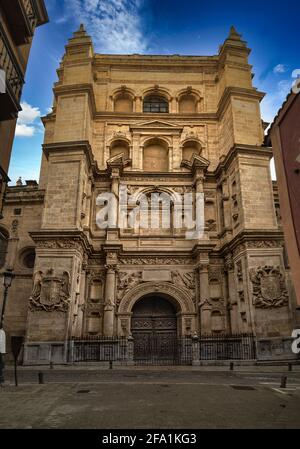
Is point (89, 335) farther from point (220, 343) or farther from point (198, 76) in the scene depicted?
point (198, 76)

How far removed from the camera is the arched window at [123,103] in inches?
1005

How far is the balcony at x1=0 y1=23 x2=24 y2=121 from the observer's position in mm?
9883

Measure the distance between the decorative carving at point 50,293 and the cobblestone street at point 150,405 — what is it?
21.6 feet

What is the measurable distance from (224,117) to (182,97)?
4283 millimetres

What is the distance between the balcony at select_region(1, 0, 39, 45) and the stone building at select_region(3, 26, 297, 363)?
8.18 meters

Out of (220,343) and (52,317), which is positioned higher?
(52,317)

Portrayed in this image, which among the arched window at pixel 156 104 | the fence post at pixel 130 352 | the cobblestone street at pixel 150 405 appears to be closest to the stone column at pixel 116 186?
the arched window at pixel 156 104

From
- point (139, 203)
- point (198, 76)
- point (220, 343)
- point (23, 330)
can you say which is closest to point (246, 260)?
point (220, 343)

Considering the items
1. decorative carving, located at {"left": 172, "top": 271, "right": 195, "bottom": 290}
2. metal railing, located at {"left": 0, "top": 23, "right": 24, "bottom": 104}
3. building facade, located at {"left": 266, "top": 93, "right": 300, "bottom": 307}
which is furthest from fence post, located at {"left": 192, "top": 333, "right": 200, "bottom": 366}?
metal railing, located at {"left": 0, "top": 23, "right": 24, "bottom": 104}

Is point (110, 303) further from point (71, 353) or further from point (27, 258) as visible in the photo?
point (27, 258)

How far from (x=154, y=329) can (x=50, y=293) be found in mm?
6507

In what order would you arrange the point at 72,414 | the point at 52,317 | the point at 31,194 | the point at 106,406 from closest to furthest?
the point at 72,414 → the point at 106,406 → the point at 52,317 → the point at 31,194

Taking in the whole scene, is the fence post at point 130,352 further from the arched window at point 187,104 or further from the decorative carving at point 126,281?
the arched window at point 187,104

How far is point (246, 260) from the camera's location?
1791 cm
